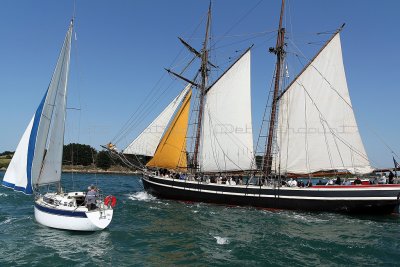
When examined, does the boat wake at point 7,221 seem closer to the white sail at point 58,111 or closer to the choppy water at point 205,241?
the choppy water at point 205,241

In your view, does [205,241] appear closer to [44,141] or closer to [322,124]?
[44,141]

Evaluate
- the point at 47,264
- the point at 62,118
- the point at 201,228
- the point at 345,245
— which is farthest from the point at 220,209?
the point at 47,264

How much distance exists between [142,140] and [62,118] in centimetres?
1869

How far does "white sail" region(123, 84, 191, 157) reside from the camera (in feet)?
136

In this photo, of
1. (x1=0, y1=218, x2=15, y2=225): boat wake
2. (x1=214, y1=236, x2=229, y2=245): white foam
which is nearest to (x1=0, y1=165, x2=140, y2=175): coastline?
(x1=0, y1=218, x2=15, y2=225): boat wake

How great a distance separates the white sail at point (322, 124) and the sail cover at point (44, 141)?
21726 millimetres

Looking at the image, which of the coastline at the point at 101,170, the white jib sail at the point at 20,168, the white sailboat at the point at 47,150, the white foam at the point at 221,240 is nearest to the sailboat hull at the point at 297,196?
the white foam at the point at 221,240

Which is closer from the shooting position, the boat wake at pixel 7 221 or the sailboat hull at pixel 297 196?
the boat wake at pixel 7 221

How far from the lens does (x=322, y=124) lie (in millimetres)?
35531

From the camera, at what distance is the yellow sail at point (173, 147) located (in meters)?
40.5

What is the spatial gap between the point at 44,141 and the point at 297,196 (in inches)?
834

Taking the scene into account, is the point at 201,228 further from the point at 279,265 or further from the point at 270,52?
the point at 270,52

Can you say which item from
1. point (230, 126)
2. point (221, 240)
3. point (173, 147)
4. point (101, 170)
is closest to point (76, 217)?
point (221, 240)

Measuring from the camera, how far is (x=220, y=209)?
32.9 m
